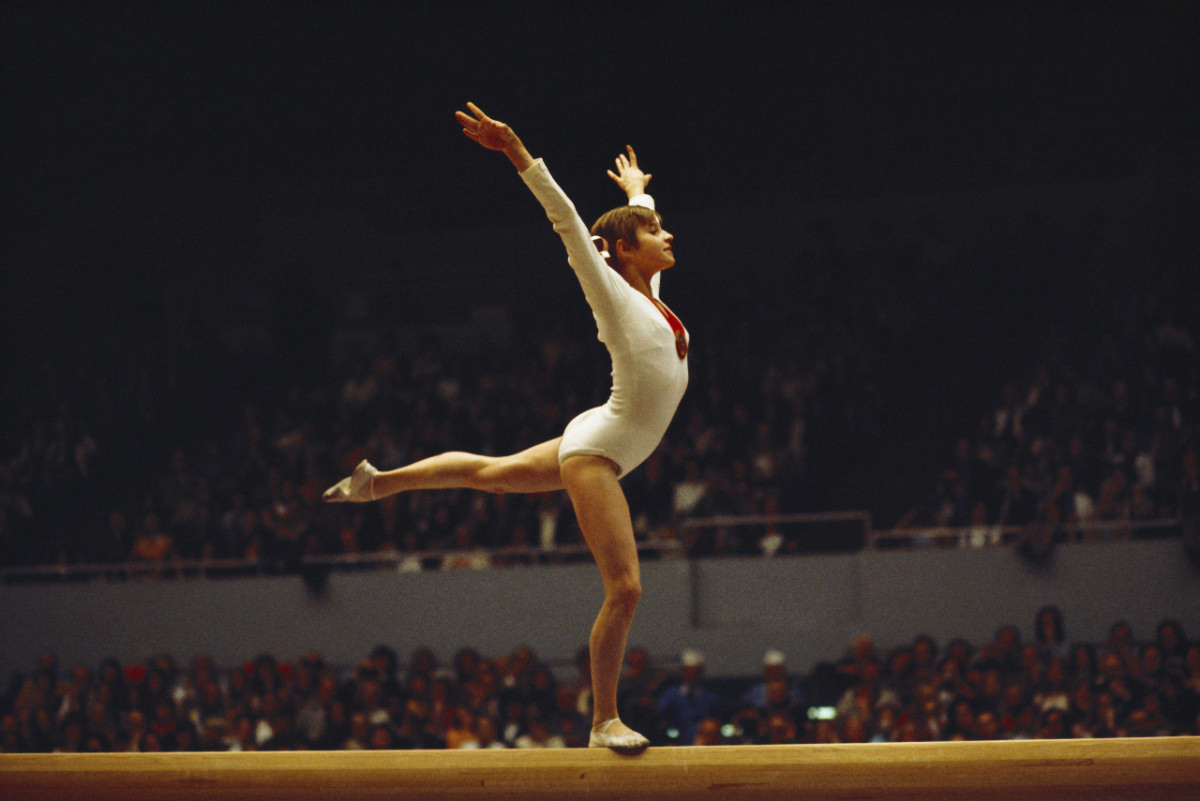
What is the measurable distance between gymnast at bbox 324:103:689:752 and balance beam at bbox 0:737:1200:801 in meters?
0.16

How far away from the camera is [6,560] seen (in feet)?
41.0

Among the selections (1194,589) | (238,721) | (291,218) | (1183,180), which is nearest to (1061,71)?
(1183,180)

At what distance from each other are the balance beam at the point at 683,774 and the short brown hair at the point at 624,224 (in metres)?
1.66

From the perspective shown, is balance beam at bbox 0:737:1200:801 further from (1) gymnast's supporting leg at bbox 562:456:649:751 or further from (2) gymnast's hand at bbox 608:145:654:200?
(2) gymnast's hand at bbox 608:145:654:200

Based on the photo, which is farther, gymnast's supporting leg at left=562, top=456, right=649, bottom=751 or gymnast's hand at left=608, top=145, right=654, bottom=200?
gymnast's hand at left=608, top=145, right=654, bottom=200

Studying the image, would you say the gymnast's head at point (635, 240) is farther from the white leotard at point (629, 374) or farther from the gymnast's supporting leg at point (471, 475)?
the gymnast's supporting leg at point (471, 475)

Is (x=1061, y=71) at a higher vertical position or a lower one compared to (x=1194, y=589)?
higher

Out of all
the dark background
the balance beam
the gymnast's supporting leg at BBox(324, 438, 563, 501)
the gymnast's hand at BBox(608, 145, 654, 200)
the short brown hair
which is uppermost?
the dark background

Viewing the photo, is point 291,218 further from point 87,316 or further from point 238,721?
point 238,721

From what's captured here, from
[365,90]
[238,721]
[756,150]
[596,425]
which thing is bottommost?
[238,721]

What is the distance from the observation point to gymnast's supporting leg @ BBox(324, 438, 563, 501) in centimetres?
385

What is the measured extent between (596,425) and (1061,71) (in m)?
10.9

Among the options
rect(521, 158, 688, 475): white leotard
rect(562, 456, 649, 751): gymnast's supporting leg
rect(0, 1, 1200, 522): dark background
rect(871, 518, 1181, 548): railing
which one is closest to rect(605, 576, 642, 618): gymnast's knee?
rect(562, 456, 649, 751): gymnast's supporting leg

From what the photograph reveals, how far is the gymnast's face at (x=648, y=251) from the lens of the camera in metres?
3.89
